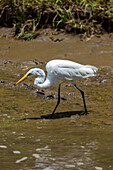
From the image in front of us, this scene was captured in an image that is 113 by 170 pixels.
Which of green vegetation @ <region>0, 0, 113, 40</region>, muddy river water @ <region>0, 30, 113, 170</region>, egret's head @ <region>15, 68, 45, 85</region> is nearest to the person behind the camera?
muddy river water @ <region>0, 30, 113, 170</region>

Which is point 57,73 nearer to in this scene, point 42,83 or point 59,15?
point 42,83

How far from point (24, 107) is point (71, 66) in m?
1.07

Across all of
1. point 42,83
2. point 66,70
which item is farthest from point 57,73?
point 42,83

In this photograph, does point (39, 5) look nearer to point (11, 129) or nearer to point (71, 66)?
point (71, 66)

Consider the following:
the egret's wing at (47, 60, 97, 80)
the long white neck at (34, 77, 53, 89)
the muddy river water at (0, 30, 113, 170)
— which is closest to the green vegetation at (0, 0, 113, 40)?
the muddy river water at (0, 30, 113, 170)

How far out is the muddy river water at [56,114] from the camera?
3605 mm

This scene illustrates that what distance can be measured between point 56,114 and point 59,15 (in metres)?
4.68

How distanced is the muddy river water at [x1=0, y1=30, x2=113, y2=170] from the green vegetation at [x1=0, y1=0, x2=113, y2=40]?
1.08 ft

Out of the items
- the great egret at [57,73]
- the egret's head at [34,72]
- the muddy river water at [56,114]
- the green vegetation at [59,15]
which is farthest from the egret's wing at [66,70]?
the green vegetation at [59,15]

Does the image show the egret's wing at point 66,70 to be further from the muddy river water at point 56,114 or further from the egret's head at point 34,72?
the muddy river water at point 56,114

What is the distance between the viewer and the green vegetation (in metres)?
9.50

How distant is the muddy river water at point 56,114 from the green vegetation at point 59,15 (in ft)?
1.08

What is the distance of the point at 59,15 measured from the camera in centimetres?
948

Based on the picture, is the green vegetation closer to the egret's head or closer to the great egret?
the great egret
